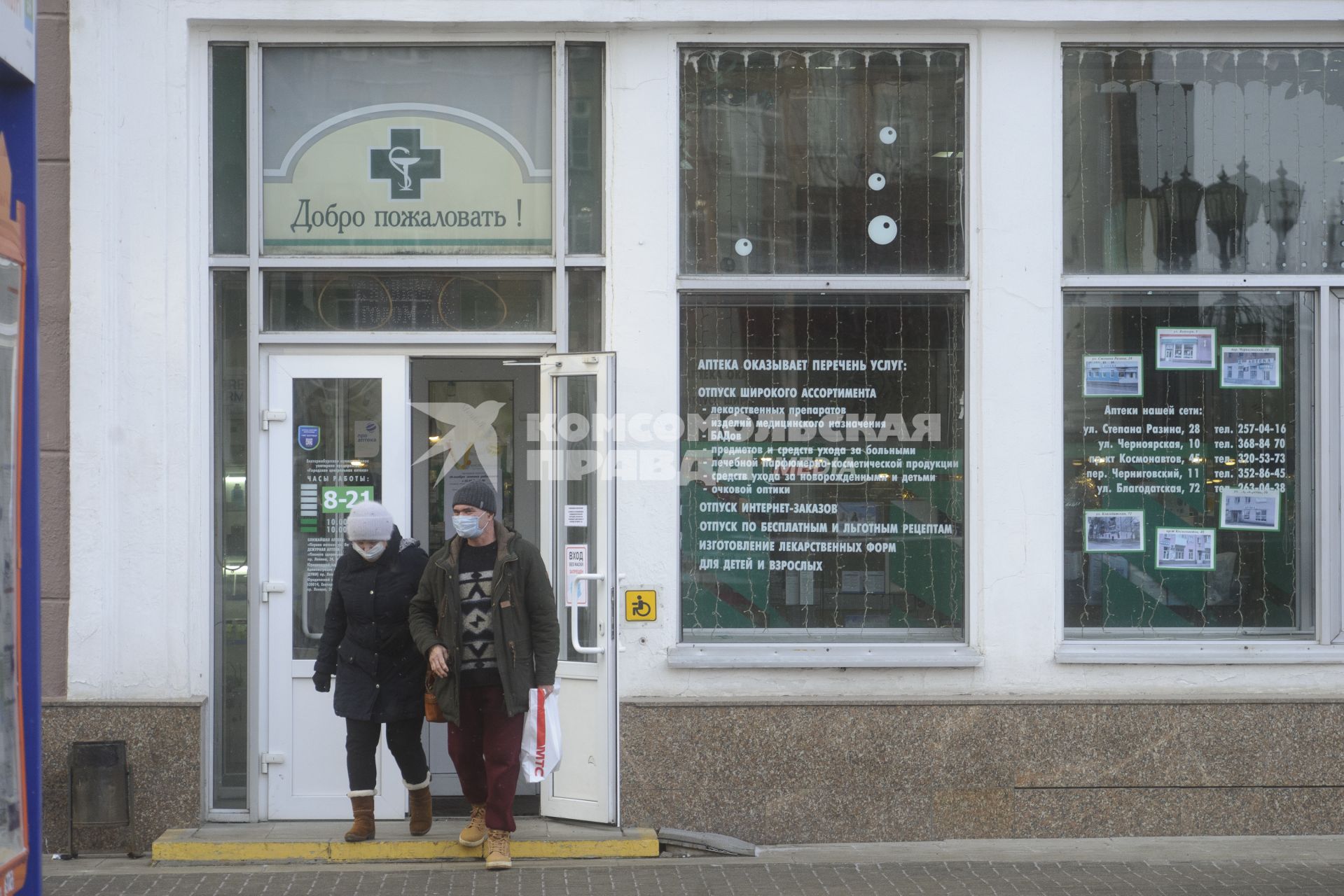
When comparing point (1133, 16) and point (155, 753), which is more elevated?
point (1133, 16)

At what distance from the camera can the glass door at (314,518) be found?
690cm

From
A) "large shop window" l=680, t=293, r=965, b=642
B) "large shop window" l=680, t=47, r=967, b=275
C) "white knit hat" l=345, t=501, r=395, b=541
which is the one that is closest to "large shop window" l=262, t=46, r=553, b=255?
"large shop window" l=680, t=47, r=967, b=275

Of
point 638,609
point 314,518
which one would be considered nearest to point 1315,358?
point 638,609

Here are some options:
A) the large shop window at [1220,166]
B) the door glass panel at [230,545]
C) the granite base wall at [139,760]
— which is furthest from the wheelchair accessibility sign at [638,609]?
the large shop window at [1220,166]

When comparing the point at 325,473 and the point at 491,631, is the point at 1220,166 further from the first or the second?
the point at 325,473

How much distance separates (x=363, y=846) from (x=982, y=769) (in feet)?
10.2

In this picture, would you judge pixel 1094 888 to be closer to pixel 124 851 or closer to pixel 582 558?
pixel 582 558

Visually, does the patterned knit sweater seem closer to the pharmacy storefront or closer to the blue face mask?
the blue face mask

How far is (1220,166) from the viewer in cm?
700

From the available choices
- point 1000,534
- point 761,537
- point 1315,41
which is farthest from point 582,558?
point 1315,41

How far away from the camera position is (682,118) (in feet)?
22.8

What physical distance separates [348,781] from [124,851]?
1.15 meters

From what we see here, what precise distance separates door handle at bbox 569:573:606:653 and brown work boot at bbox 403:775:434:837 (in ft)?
3.24

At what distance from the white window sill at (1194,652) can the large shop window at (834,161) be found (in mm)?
2094
